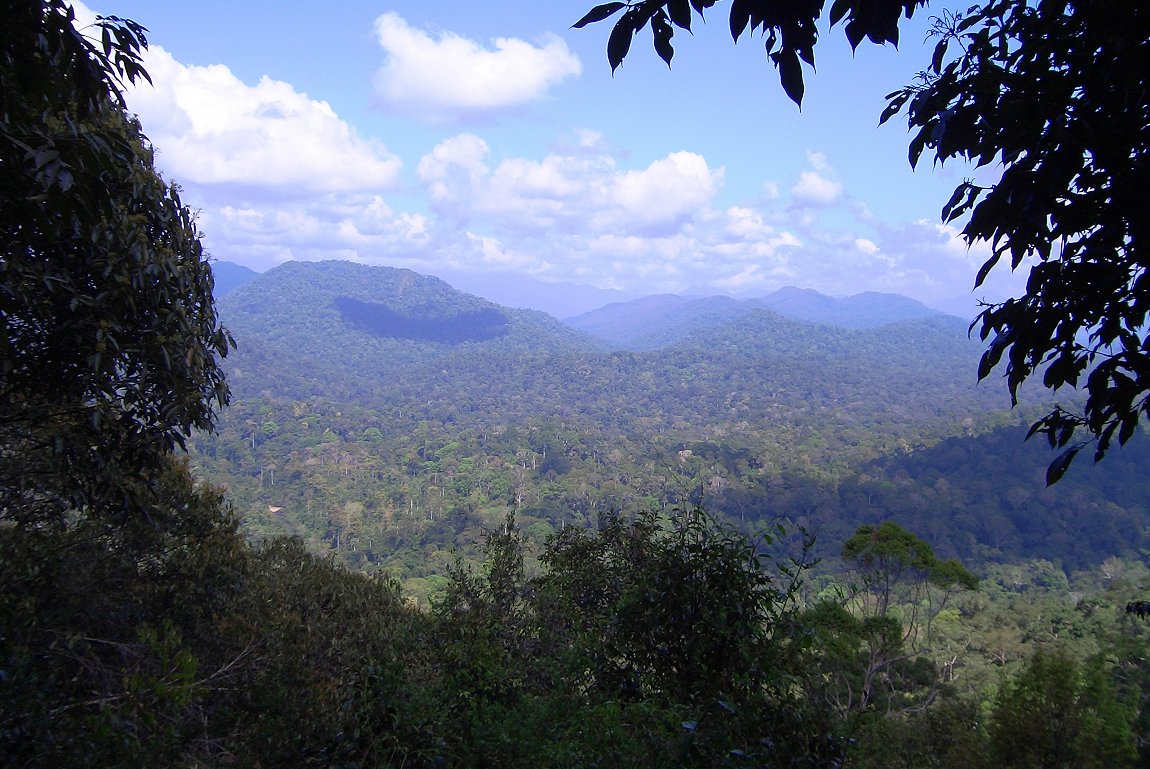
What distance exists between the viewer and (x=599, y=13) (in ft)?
4.23

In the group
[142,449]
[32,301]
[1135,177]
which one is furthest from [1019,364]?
[142,449]

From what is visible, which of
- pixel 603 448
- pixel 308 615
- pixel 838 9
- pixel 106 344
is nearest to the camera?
pixel 838 9

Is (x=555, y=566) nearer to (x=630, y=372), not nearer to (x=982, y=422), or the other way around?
(x=982, y=422)

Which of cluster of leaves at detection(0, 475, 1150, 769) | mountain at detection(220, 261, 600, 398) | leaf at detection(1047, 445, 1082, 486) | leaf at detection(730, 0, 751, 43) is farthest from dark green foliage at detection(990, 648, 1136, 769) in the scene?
mountain at detection(220, 261, 600, 398)

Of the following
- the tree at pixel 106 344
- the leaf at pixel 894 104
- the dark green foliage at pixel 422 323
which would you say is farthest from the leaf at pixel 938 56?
the dark green foliage at pixel 422 323

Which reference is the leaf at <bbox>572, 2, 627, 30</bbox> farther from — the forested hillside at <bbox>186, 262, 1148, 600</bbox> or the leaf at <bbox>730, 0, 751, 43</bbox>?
the forested hillside at <bbox>186, 262, 1148, 600</bbox>

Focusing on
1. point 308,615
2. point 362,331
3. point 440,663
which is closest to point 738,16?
point 440,663

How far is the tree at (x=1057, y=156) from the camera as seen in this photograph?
134 cm

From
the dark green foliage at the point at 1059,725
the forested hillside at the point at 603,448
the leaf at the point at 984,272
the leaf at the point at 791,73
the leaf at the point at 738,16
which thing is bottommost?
the forested hillside at the point at 603,448

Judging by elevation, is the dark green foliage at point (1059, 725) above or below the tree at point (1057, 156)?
below

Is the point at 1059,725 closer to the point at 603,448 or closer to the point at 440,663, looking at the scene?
the point at 440,663

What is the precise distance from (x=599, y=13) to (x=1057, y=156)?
3.36 feet

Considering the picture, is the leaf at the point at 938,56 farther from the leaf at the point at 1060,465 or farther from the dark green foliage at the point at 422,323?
the dark green foliage at the point at 422,323

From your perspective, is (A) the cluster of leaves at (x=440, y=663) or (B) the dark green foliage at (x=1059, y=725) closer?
(A) the cluster of leaves at (x=440, y=663)
